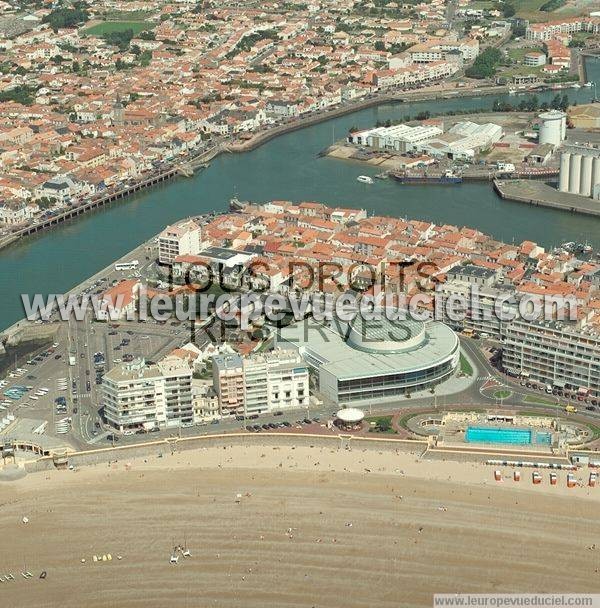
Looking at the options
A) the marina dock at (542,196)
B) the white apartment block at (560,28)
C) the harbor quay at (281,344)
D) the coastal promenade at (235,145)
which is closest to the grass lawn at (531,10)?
the white apartment block at (560,28)

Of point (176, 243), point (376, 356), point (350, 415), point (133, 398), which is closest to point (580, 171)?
point (176, 243)

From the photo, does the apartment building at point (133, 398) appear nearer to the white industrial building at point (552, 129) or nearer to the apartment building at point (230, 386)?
the apartment building at point (230, 386)

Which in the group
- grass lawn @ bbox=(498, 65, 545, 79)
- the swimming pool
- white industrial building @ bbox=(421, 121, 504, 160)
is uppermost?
grass lawn @ bbox=(498, 65, 545, 79)

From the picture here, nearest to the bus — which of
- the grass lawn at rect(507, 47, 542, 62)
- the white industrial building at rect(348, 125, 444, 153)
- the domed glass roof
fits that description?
the domed glass roof

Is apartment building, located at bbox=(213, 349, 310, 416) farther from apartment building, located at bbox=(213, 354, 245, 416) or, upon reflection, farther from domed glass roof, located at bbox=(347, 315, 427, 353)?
domed glass roof, located at bbox=(347, 315, 427, 353)

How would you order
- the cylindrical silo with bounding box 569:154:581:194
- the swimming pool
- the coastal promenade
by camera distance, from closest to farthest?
the swimming pool, the coastal promenade, the cylindrical silo with bounding box 569:154:581:194

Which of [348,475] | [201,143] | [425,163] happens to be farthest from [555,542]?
[201,143]

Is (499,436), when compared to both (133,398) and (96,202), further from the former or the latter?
(96,202)
